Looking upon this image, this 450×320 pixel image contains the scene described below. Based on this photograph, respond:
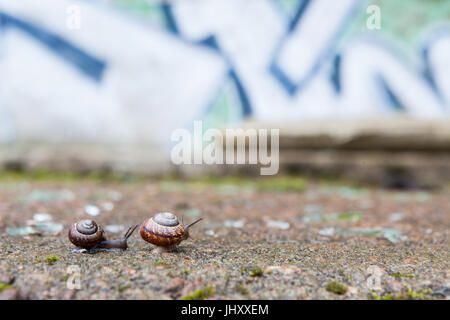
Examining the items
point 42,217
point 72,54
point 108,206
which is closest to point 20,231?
point 42,217

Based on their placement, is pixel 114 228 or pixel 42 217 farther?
pixel 42 217

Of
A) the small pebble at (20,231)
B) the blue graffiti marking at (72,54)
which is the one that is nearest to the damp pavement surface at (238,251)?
the small pebble at (20,231)

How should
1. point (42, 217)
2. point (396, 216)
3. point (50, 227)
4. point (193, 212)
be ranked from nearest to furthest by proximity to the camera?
point (50, 227) < point (42, 217) < point (396, 216) < point (193, 212)

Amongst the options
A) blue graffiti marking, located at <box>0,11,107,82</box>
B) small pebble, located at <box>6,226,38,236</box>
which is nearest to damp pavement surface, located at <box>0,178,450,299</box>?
small pebble, located at <box>6,226,38,236</box>

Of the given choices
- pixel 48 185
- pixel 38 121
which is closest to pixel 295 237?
pixel 48 185

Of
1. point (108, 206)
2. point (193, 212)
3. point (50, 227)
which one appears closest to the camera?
point (50, 227)

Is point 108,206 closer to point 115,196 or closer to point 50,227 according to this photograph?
point 115,196

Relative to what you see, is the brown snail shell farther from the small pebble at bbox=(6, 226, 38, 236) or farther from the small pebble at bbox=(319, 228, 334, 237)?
the small pebble at bbox=(319, 228, 334, 237)
